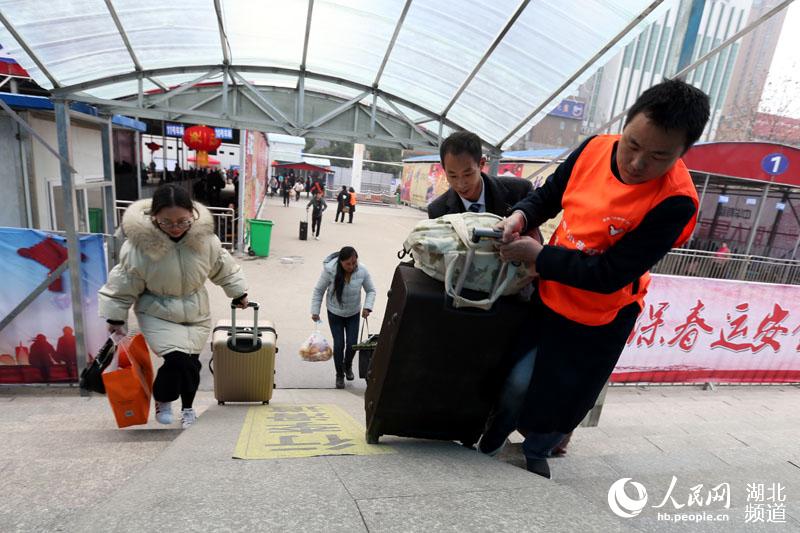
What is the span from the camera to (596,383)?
74.8 inches

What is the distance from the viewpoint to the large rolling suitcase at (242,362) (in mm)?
3230

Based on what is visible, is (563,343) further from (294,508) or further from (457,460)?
(294,508)

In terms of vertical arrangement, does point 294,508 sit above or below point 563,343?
below

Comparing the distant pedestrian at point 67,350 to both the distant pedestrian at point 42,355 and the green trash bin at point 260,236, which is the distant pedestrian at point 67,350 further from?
the green trash bin at point 260,236

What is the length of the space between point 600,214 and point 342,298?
142 inches

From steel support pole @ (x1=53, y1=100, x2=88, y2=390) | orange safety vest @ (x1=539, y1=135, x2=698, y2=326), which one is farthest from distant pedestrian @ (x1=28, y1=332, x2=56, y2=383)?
orange safety vest @ (x1=539, y1=135, x2=698, y2=326)

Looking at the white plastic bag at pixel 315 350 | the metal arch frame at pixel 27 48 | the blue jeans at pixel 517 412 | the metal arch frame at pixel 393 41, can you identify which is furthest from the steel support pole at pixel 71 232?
the blue jeans at pixel 517 412

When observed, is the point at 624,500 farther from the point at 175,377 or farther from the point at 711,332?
the point at 711,332

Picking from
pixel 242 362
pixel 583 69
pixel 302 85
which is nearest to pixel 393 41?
pixel 302 85

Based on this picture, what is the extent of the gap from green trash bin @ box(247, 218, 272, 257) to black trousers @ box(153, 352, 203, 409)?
8762mm

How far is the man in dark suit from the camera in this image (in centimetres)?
239

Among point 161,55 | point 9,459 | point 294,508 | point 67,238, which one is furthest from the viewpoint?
point 161,55

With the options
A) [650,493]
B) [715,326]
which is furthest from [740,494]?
[715,326]

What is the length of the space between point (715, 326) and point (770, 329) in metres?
0.87
